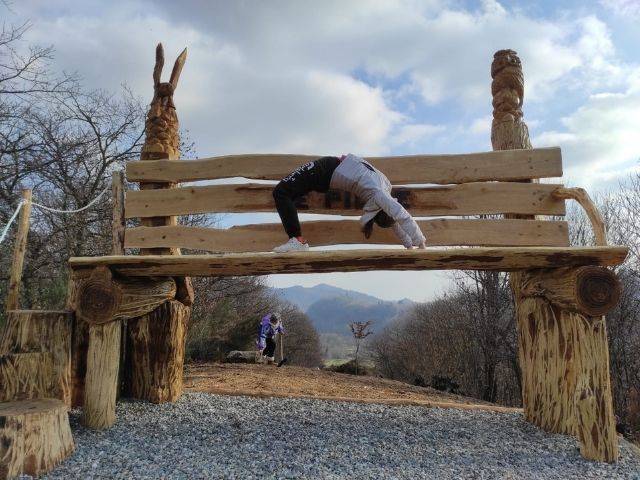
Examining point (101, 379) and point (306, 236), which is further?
point (306, 236)

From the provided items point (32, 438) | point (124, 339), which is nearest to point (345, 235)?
point (124, 339)

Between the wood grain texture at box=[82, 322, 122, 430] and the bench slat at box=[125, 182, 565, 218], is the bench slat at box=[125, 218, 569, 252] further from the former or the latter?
the wood grain texture at box=[82, 322, 122, 430]

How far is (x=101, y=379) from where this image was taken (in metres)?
3.94

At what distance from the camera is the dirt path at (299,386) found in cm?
530

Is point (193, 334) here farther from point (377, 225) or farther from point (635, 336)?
point (635, 336)

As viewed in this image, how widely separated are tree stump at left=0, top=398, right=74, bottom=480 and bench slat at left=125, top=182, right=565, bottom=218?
2335 mm

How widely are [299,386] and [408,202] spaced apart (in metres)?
3.38

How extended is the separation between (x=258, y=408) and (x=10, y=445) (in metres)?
2.32

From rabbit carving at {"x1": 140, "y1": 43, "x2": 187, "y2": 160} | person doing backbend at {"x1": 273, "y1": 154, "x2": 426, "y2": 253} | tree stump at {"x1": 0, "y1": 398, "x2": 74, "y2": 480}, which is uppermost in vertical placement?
rabbit carving at {"x1": 140, "y1": 43, "x2": 187, "y2": 160}

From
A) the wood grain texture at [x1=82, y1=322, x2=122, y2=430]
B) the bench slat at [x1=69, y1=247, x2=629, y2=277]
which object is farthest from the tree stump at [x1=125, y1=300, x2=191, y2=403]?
the bench slat at [x1=69, y1=247, x2=629, y2=277]

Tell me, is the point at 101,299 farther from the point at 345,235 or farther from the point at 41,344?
the point at 345,235

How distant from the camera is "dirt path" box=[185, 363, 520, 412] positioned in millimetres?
5305

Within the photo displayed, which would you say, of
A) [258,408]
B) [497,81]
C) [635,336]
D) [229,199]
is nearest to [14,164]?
[229,199]

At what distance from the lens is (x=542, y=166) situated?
4.84 m
